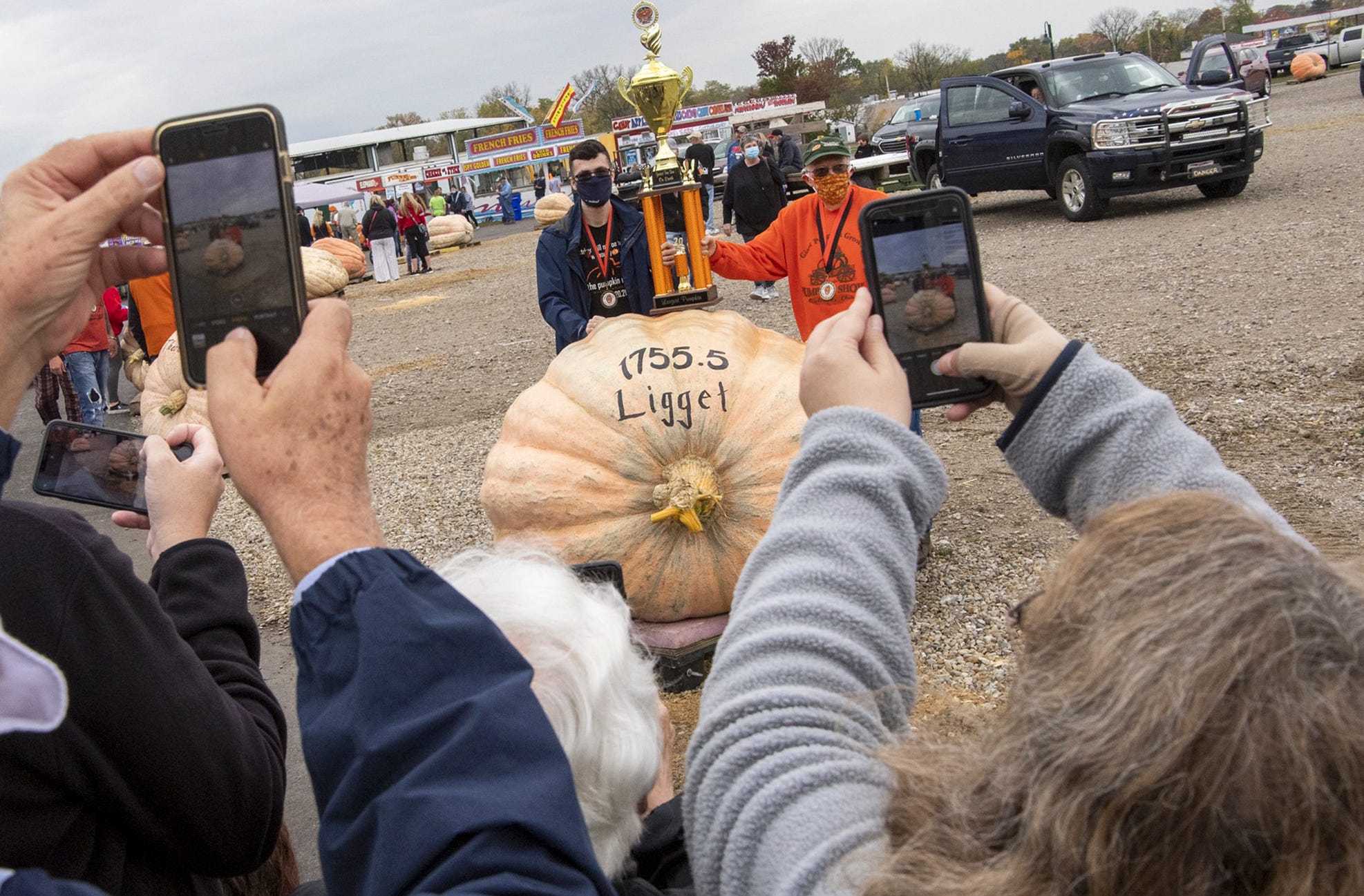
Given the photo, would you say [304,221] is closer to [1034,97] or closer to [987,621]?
[1034,97]

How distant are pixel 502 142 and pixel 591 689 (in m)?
50.7

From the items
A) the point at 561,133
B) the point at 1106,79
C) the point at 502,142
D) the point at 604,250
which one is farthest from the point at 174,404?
the point at 502,142

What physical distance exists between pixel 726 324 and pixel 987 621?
157 centimetres

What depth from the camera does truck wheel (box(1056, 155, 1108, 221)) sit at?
45.5ft

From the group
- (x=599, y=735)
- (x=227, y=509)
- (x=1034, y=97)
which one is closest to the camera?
(x=599, y=735)

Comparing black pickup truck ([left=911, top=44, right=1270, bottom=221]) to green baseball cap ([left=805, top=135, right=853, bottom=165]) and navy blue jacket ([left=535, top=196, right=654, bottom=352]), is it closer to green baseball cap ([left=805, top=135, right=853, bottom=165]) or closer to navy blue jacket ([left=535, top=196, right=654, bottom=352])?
green baseball cap ([left=805, top=135, right=853, bottom=165])

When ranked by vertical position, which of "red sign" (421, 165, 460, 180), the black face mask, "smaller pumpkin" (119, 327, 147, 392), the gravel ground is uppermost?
"red sign" (421, 165, 460, 180)

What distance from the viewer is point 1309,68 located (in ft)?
120

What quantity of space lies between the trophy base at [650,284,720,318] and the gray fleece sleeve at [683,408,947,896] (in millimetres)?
3487

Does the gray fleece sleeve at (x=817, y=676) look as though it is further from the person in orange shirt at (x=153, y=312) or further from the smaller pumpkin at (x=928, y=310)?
the person in orange shirt at (x=153, y=312)

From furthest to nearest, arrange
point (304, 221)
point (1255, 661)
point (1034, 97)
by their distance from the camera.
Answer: point (304, 221) < point (1034, 97) < point (1255, 661)

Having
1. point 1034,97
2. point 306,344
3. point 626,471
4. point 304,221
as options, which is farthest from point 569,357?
point 304,221

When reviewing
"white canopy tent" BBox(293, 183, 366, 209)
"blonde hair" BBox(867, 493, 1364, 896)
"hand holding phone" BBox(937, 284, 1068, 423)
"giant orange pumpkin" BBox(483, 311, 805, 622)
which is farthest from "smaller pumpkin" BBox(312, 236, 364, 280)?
"blonde hair" BBox(867, 493, 1364, 896)

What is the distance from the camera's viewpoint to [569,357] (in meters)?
4.46
